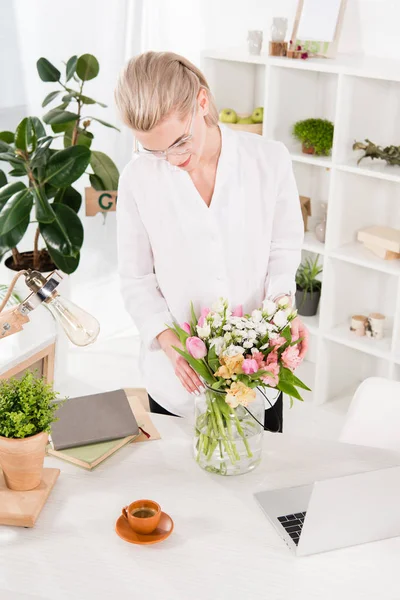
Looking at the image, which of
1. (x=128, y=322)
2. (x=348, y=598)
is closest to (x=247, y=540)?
(x=348, y=598)

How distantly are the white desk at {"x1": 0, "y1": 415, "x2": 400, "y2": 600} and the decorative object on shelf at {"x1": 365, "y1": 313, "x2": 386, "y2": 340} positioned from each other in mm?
1782

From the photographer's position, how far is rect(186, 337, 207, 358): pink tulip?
1.74 meters

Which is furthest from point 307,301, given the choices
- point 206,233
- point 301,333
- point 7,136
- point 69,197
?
point 301,333

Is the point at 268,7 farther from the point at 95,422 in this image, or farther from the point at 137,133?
the point at 95,422

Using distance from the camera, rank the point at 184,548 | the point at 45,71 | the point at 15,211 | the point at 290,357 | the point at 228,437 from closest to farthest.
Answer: the point at 184,548, the point at 290,357, the point at 228,437, the point at 15,211, the point at 45,71

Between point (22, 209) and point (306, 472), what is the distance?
1.85 meters

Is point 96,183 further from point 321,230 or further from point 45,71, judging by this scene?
point 321,230

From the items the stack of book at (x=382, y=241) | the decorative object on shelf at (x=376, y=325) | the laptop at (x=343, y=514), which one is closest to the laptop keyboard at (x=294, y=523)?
the laptop at (x=343, y=514)

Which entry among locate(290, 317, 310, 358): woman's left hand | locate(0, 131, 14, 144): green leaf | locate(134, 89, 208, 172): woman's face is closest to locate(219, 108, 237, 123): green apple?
locate(0, 131, 14, 144): green leaf

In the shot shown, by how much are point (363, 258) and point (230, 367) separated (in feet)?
6.41

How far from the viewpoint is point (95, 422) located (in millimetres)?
1984

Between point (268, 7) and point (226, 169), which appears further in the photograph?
point (268, 7)

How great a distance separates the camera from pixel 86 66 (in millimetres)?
3637

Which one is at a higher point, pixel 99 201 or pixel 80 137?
pixel 80 137
